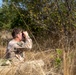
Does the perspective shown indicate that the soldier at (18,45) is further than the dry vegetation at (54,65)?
Yes

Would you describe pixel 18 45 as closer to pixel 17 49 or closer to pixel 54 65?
pixel 17 49

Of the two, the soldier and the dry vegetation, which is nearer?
the dry vegetation

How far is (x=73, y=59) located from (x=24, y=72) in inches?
24.5

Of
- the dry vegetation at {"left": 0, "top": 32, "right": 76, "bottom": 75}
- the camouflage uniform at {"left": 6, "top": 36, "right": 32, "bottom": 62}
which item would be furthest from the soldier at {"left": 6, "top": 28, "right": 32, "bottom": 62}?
the dry vegetation at {"left": 0, "top": 32, "right": 76, "bottom": 75}

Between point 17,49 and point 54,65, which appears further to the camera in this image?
point 17,49

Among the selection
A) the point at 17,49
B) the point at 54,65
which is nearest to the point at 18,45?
the point at 17,49

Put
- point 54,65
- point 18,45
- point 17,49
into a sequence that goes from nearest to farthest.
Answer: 1. point 54,65
2. point 17,49
3. point 18,45

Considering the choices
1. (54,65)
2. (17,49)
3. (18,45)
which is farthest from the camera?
(18,45)

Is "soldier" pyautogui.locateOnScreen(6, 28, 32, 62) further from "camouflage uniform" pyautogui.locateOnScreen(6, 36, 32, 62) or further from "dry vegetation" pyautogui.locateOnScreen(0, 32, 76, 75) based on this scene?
"dry vegetation" pyautogui.locateOnScreen(0, 32, 76, 75)

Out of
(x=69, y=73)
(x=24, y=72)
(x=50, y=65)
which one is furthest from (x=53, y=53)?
(x=69, y=73)

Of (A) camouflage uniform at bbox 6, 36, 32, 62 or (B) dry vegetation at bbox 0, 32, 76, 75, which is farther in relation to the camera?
(A) camouflage uniform at bbox 6, 36, 32, 62

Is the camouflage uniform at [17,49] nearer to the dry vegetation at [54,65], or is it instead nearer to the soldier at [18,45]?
the soldier at [18,45]

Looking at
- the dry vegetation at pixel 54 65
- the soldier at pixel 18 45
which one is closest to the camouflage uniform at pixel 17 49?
the soldier at pixel 18 45

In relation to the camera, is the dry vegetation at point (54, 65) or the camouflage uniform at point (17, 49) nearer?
the dry vegetation at point (54, 65)
